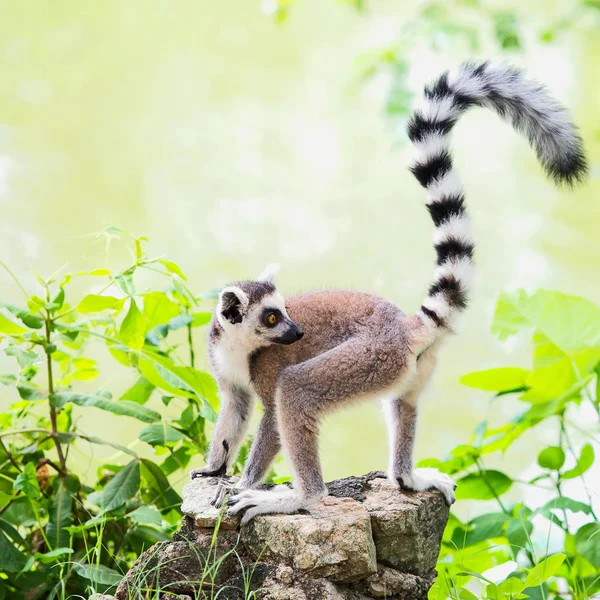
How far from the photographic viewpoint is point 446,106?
234 cm

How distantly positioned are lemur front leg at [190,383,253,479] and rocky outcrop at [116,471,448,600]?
226 mm

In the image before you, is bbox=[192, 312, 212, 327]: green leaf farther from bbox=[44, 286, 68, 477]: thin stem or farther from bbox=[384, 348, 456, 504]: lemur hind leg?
bbox=[384, 348, 456, 504]: lemur hind leg

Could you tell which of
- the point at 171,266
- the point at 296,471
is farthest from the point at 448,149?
the point at 171,266

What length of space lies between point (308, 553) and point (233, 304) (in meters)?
0.84

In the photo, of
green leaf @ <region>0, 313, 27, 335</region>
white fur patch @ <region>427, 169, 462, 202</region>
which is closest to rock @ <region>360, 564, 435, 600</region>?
white fur patch @ <region>427, 169, 462, 202</region>

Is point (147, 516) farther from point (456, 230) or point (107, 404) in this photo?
point (456, 230)

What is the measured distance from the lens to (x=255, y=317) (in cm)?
253

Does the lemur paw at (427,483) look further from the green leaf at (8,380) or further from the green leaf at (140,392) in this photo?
the green leaf at (8,380)

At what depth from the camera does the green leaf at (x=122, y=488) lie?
2.85 meters

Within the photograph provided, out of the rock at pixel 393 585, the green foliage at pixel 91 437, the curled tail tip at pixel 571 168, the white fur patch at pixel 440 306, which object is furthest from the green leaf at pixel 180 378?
the curled tail tip at pixel 571 168

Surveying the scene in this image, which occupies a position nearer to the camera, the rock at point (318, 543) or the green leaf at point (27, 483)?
the rock at point (318, 543)

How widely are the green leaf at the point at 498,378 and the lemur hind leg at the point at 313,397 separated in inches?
27.3

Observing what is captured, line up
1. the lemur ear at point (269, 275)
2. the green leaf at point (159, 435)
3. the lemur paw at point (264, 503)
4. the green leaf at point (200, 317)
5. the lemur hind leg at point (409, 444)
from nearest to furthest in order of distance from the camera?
the lemur paw at point (264, 503)
the lemur hind leg at point (409, 444)
the lemur ear at point (269, 275)
the green leaf at point (159, 435)
the green leaf at point (200, 317)

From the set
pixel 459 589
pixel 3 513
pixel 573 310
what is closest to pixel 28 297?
pixel 3 513
